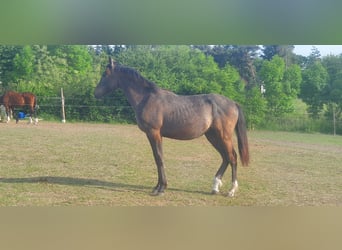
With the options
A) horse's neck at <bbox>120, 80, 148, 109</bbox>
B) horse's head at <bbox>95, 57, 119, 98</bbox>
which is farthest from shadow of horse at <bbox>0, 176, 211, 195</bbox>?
horse's head at <bbox>95, 57, 119, 98</bbox>

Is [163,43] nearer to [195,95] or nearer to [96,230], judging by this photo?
[195,95]

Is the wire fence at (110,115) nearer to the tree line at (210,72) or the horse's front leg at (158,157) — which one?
the tree line at (210,72)

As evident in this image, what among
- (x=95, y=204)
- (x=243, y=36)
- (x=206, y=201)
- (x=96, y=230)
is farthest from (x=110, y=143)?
(x=243, y=36)

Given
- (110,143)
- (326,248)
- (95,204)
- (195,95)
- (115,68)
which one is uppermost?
(115,68)

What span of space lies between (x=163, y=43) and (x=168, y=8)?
354 mm

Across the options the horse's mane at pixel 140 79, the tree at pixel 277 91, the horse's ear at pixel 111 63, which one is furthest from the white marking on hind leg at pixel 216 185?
the horse's ear at pixel 111 63

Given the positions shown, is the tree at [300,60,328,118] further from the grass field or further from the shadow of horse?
the shadow of horse

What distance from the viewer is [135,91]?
3.89 m

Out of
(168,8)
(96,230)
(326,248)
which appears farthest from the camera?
(168,8)

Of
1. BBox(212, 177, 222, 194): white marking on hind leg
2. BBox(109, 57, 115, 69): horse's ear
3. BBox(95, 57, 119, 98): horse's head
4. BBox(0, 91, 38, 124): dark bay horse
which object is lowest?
BBox(212, 177, 222, 194): white marking on hind leg

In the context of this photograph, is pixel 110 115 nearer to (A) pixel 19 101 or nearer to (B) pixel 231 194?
(A) pixel 19 101

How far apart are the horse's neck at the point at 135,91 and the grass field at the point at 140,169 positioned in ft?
0.88

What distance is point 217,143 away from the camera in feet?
12.8

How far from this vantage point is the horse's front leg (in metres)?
3.85
